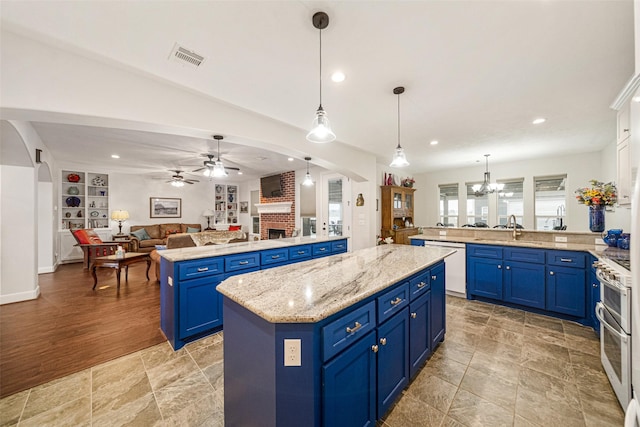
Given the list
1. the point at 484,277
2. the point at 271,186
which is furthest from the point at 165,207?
the point at 484,277

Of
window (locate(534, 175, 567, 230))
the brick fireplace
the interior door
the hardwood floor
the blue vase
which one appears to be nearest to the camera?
the hardwood floor

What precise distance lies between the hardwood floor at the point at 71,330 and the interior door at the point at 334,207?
3.72 meters

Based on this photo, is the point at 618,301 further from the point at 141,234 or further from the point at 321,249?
the point at 141,234

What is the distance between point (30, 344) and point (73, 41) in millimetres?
2892

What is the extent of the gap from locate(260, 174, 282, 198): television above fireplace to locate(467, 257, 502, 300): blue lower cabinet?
5.20 metres

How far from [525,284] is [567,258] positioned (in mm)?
564

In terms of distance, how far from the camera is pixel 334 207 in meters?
5.98

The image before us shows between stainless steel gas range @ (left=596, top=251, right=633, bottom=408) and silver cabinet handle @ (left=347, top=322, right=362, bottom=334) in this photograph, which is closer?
silver cabinet handle @ (left=347, top=322, right=362, bottom=334)

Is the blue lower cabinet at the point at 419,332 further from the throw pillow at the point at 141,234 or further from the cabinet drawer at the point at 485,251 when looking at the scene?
the throw pillow at the point at 141,234

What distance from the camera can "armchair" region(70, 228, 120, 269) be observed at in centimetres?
544

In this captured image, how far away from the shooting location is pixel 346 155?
174 inches

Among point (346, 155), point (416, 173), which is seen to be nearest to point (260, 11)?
point (346, 155)

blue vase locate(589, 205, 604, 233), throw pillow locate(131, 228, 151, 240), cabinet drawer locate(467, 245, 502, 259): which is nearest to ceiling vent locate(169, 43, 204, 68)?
cabinet drawer locate(467, 245, 502, 259)

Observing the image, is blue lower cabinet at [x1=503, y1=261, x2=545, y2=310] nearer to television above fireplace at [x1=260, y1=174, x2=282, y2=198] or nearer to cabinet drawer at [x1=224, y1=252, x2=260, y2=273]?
cabinet drawer at [x1=224, y1=252, x2=260, y2=273]
